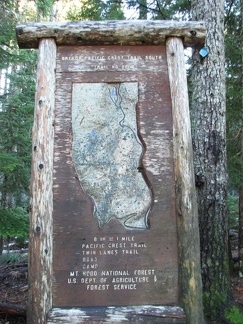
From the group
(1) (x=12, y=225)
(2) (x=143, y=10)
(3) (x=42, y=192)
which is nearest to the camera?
(3) (x=42, y=192)

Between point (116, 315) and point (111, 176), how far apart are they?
1.24 metres

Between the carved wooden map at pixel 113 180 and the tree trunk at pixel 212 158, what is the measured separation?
2114mm

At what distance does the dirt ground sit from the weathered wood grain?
6.55ft

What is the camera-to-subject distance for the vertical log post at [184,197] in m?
3.25

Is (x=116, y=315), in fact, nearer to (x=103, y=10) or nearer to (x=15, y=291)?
(x=15, y=291)

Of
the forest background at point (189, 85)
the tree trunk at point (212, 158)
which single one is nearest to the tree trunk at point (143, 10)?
the forest background at point (189, 85)

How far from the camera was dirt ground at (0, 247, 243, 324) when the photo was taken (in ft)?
16.1

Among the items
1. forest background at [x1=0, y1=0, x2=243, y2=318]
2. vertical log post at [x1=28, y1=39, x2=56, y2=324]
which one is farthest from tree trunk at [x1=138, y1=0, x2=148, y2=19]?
vertical log post at [x1=28, y1=39, x2=56, y2=324]

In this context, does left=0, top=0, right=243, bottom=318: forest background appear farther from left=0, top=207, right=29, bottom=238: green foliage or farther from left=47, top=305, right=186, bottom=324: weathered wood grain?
left=47, top=305, right=186, bottom=324: weathered wood grain

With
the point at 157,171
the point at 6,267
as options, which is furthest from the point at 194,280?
the point at 6,267

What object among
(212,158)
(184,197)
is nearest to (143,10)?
(212,158)

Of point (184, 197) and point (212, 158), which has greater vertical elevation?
point (212, 158)

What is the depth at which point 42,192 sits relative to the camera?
3.36 metres

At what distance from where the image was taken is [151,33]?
3.69 meters
